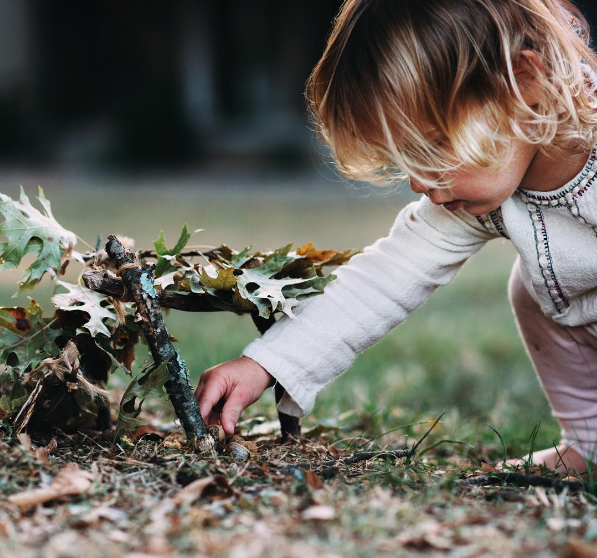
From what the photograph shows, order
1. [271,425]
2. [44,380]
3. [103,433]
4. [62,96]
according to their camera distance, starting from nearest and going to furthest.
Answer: [44,380], [103,433], [271,425], [62,96]

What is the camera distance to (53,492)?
131 centimetres

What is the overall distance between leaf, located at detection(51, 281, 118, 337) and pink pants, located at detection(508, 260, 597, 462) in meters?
1.28

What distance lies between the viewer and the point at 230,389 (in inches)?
72.2

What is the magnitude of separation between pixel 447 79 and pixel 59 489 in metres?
1.13

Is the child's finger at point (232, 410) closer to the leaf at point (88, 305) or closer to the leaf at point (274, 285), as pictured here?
the leaf at point (274, 285)

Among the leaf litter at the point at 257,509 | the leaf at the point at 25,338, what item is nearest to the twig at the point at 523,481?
the leaf litter at the point at 257,509

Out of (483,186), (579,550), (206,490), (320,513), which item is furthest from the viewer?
(483,186)

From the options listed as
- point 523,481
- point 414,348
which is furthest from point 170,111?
point 523,481

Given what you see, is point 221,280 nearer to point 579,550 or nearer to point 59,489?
point 59,489

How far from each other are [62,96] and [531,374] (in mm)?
11538

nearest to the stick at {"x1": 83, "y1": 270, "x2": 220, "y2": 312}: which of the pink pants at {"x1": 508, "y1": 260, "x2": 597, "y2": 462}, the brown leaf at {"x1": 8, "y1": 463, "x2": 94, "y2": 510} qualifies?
the brown leaf at {"x1": 8, "y1": 463, "x2": 94, "y2": 510}

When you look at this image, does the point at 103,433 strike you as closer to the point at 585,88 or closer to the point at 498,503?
the point at 498,503

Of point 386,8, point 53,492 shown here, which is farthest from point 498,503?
point 386,8

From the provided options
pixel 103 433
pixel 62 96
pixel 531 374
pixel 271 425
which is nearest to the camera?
pixel 103 433
